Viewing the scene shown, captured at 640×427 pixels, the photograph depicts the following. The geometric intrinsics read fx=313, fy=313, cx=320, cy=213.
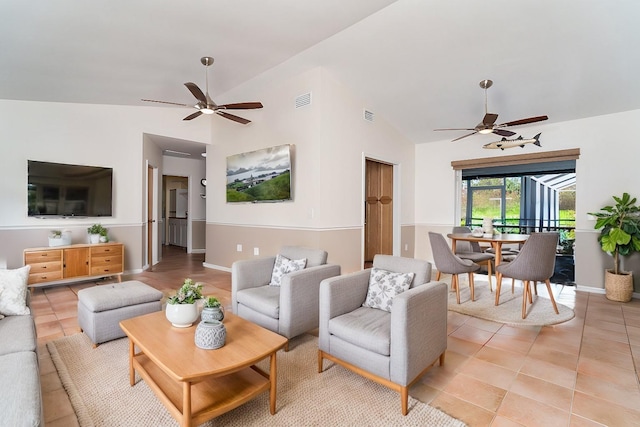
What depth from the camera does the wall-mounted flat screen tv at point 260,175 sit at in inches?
184

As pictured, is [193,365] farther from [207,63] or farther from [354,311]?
[207,63]

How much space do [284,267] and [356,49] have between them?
2.77 metres

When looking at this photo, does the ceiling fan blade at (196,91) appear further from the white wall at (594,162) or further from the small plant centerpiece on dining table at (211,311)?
the white wall at (594,162)

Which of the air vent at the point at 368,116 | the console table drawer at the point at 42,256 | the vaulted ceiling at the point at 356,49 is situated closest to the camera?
the vaulted ceiling at the point at 356,49

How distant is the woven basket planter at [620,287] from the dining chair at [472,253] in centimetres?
139

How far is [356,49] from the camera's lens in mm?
3848

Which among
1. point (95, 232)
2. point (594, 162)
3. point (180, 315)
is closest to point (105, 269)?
point (95, 232)

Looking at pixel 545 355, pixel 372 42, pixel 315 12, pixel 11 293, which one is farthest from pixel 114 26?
pixel 545 355

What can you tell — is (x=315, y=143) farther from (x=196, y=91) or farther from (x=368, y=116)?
(x=196, y=91)

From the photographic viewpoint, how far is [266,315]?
2719mm

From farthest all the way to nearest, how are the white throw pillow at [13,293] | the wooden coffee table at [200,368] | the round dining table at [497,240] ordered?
the round dining table at [497,240] → the white throw pillow at [13,293] → the wooden coffee table at [200,368]

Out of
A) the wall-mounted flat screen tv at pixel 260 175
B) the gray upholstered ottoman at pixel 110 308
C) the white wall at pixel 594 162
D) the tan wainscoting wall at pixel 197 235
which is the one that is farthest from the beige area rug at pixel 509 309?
the tan wainscoting wall at pixel 197 235

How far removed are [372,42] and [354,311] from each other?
3.07 meters

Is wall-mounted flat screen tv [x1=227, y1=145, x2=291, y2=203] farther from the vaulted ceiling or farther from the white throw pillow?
the white throw pillow
